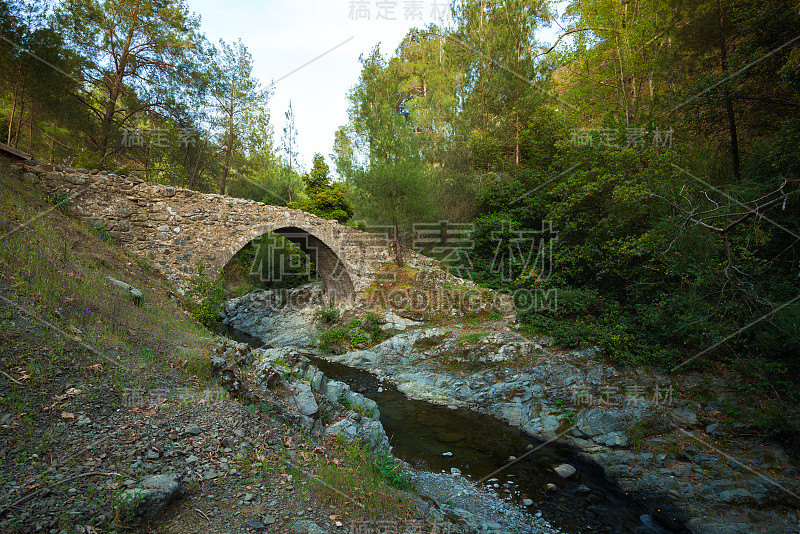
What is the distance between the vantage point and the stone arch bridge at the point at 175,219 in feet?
30.1

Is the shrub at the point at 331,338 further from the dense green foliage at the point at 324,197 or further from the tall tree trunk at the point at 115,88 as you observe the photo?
the tall tree trunk at the point at 115,88

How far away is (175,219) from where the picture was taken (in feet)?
35.5

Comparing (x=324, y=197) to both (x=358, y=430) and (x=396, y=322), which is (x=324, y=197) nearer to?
(x=396, y=322)

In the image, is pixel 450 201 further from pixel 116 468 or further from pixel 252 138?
pixel 116 468

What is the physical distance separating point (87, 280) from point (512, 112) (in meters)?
15.5

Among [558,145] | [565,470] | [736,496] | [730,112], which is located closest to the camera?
[736,496]

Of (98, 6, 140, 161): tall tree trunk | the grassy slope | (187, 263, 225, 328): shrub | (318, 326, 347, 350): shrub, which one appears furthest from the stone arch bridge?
(98, 6, 140, 161): tall tree trunk

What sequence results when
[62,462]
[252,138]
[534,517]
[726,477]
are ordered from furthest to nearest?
[252,138] → [726,477] → [534,517] → [62,462]

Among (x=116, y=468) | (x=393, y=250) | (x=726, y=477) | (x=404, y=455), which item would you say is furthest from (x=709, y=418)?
(x=393, y=250)

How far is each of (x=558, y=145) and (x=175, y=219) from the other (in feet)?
41.6

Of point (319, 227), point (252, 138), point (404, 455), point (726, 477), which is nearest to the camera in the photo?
point (726, 477)

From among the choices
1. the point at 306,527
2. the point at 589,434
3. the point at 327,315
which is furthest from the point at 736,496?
the point at 327,315

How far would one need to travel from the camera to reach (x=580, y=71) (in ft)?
55.0

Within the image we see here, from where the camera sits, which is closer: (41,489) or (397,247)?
(41,489)
